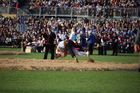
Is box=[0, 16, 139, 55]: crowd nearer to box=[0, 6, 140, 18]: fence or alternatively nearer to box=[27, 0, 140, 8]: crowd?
box=[0, 6, 140, 18]: fence

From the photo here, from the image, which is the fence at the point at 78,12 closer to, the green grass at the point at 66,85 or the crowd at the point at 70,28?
the crowd at the point at 70,28

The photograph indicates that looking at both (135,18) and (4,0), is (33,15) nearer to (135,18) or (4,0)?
(4,0)

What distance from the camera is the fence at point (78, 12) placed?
4344 cm

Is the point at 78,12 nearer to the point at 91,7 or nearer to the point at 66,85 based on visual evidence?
the point at 91,7

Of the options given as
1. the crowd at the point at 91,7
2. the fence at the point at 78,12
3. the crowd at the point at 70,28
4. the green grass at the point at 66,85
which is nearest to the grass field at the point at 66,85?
the green grass at the point at 66,85

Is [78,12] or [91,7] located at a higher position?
[91,7]

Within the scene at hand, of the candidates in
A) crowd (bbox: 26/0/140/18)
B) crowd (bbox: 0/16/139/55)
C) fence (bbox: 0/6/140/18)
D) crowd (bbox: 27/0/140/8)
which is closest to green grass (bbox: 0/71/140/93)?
crowd (bbox: 0/16/139/55)

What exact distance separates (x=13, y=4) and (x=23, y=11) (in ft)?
18.7

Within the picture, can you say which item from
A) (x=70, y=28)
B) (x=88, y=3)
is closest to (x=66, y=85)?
(x=70, y=28)

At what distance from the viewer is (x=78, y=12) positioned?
148 ft

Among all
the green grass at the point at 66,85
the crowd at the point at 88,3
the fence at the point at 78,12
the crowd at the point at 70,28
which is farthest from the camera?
the crowd at the point at 88,3

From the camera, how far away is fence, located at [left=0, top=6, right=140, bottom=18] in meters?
43.4

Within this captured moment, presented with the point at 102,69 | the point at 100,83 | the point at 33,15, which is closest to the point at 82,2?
the point at 33,15

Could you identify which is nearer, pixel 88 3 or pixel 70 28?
pixel 70 28
